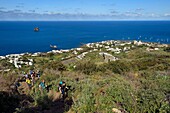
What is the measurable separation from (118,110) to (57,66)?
1542cm

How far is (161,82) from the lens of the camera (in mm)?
9766

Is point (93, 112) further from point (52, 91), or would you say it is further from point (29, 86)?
point (29, 86)

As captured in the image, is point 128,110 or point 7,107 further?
point 7,107

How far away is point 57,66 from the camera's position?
73.7ft

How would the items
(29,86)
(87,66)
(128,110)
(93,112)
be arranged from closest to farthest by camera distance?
(128,110), (93,112), (29,86), (87,66)

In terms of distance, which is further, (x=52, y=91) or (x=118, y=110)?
(x=52, y=91)

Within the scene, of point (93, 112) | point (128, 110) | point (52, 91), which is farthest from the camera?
point (52, 91)

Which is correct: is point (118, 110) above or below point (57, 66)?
above

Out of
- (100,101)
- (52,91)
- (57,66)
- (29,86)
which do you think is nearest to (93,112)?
(100,101)

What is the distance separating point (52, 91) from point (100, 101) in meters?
5.36

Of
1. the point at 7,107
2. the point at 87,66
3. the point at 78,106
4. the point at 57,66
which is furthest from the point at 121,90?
the point at 57,66

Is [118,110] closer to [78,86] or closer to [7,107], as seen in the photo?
[78,86]

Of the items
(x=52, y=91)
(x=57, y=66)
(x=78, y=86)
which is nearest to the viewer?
(x=78, y=86)

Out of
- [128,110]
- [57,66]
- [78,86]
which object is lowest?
[57,66]
